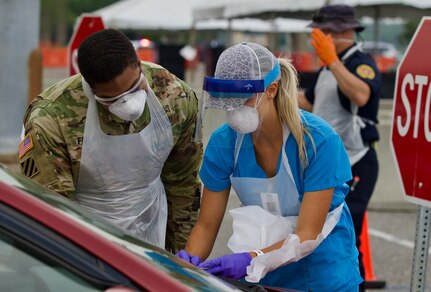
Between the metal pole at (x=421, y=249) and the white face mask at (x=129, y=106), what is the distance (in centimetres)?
137

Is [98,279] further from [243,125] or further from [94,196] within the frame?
[94,196]

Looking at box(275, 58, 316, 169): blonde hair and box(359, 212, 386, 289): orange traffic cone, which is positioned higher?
box(275, 58, 316, 169): blonde hair

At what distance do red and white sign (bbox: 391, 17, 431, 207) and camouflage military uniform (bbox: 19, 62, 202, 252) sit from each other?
2.94 feet

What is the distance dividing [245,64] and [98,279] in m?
1.35

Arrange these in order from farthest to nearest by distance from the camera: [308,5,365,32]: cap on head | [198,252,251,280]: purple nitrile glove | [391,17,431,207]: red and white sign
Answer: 1. [308,5,365,32]: cap on head
2. [391,17,431,207]: red and white sign
3. [198,252,251,280]: purple nitrile glove

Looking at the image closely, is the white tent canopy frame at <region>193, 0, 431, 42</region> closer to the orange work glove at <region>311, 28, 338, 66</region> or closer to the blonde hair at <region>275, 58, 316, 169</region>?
the orange work glove at <region>311, 28, 338, 66</region>

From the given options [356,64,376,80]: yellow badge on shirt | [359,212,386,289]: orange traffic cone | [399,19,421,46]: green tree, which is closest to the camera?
[356,64,376,80]: yellow badge on shirt

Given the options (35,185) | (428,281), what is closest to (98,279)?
(35,185)

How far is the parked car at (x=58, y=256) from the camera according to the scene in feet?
7.66

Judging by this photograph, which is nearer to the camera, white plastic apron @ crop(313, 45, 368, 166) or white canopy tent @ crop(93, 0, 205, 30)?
white plastic apron @ crop(313, 45, 368, 166)

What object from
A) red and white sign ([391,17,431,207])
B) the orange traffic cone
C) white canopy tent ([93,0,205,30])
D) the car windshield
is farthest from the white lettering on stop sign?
white canopy tent ([93,0,205,30])

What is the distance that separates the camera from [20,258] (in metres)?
2.39

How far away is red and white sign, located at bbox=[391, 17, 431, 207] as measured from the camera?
423 cm

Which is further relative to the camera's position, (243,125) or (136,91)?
(136,91)
